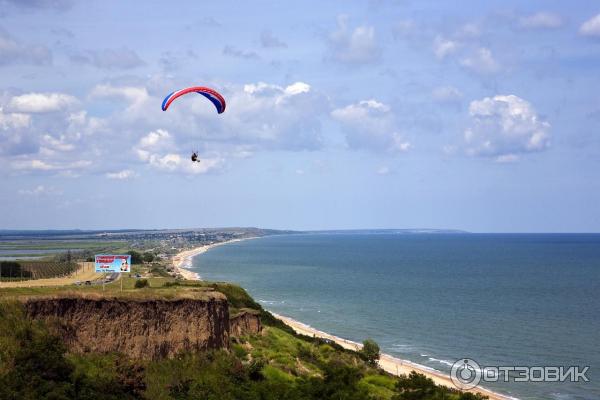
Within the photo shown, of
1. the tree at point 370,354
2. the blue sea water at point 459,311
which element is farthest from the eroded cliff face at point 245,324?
the blue sea water at point 459,311

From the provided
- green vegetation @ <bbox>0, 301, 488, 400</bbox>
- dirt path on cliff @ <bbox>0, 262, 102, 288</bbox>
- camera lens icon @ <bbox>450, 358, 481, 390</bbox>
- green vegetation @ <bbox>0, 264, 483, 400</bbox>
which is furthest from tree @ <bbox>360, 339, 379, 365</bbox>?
dirt path on cliff @ <bbox>0, 262, 102, 288</bbox>

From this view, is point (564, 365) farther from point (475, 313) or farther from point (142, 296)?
point (142, 296)

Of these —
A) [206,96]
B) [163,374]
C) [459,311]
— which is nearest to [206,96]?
[206,96]

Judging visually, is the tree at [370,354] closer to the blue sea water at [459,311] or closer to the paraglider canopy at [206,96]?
the blue sea water at [459,311]

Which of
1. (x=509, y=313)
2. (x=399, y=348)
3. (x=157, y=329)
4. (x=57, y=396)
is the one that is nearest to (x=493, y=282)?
(x=509, y=313)

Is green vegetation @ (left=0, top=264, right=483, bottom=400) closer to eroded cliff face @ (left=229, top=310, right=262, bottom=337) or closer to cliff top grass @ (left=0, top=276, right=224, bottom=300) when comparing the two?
cliff top grass @ (left=0, top=276, right=224, bottom=300)

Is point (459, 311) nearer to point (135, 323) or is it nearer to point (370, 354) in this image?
point (370, 354)
